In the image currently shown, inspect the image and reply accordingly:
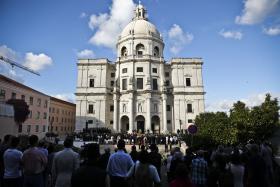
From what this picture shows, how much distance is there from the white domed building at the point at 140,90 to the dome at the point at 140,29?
0.79 feet

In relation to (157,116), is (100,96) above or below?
above

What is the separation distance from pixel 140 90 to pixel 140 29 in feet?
51.7

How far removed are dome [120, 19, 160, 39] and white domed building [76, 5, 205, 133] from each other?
240 mm

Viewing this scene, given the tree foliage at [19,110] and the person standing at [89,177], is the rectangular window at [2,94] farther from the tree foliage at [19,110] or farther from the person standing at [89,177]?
the person standing at [89,177]

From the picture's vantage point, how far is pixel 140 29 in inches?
2226

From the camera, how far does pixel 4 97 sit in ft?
122

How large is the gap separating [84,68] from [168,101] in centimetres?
2087

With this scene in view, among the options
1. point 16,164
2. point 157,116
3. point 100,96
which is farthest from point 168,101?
point 16,164

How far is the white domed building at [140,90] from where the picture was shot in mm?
50625

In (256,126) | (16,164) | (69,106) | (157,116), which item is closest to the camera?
(16,164)

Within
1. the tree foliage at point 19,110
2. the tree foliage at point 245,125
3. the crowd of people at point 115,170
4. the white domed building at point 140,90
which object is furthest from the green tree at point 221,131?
the tree foliage at point 19,110

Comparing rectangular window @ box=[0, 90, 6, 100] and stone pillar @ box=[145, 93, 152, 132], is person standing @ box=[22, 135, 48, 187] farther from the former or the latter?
stone pillar @ box=[145, 93, 152, 132]

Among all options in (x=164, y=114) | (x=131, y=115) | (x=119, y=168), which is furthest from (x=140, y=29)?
(x=119, y=168)

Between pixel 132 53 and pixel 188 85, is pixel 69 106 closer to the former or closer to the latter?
pixel 132 53
